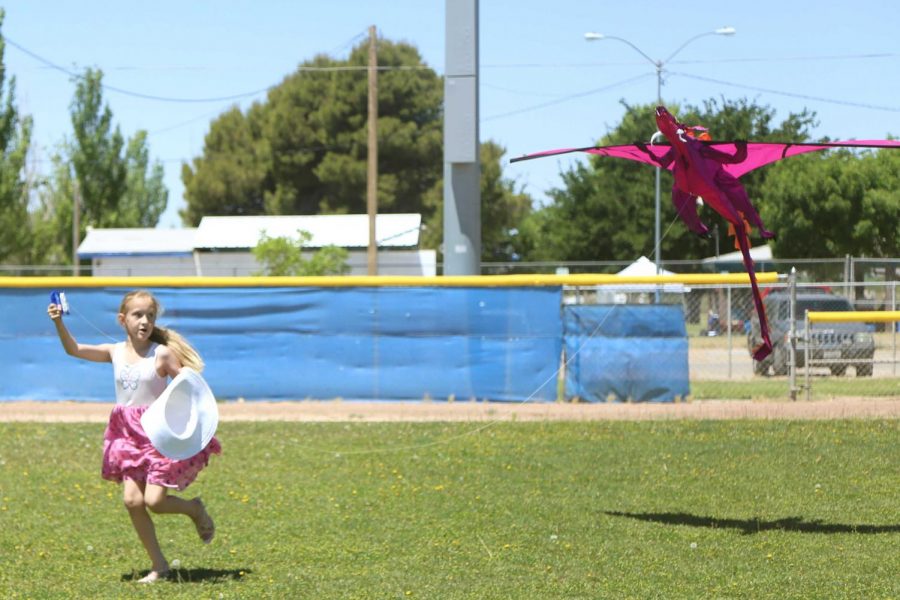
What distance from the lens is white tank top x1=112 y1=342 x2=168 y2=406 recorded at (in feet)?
22.5

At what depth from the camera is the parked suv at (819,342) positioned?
56.6 ft

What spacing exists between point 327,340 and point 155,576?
10.2 m

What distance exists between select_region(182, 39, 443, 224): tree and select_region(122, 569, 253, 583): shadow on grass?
54.6m

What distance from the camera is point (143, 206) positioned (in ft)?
226

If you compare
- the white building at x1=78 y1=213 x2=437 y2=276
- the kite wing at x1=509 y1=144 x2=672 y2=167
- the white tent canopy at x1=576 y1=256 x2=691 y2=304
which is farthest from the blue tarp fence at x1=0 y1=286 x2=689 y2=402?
the white building at x1=78 y1=213 x2=437 y2=276

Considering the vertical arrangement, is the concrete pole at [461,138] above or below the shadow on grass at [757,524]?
above

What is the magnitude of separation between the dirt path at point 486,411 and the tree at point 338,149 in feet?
148

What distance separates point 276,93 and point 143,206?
9413mm

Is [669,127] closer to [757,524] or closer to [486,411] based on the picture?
[757,524]

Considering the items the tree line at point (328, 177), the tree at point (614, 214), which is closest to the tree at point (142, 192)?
the tree line at point (328, 177)

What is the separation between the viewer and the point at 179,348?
22.9 feet

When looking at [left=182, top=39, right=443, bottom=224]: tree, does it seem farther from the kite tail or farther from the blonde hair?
the blonde hair

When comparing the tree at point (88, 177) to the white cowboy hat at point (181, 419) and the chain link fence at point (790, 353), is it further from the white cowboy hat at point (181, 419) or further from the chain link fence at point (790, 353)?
the white cowboy hat at point (181, 419)

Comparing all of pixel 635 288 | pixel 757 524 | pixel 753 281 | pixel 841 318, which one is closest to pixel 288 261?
pixel 635 288
